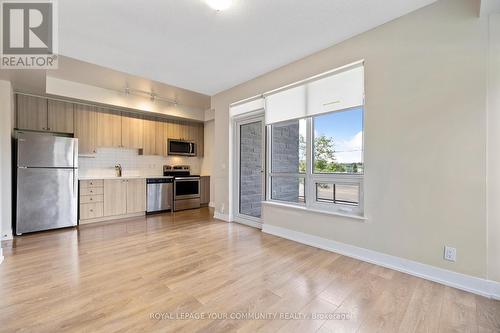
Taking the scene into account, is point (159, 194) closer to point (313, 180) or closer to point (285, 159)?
point (285, 159)

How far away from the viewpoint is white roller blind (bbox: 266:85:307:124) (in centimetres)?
334

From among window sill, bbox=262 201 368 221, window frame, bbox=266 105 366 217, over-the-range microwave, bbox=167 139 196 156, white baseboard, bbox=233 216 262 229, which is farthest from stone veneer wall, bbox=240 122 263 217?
over-the-range microwave, bbox=167 139 196 156

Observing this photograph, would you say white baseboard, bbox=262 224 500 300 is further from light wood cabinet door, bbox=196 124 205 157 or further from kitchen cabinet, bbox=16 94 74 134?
kitchen cabinet, bbox=16 94 74 134

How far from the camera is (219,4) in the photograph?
2.14 m

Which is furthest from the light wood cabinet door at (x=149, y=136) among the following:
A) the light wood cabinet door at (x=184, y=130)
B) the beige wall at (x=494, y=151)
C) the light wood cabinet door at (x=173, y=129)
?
the beige wall at (x=494, y=151)

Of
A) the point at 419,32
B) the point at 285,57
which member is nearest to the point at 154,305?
the point at 285,57

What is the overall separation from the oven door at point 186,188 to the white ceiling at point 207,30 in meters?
2.89

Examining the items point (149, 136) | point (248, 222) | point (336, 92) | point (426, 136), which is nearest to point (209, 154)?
point (149, 136)

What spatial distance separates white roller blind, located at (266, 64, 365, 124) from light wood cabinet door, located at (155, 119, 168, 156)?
3.19m

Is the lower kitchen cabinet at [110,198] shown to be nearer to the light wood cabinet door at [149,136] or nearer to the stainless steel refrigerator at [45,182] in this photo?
the stainless steel refrigerator at [45,182]

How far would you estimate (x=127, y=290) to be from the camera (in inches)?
79.0

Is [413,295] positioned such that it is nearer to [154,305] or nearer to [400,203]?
[400,203]

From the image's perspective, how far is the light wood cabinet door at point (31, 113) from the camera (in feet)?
13.0

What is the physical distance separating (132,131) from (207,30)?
11.7 feet
